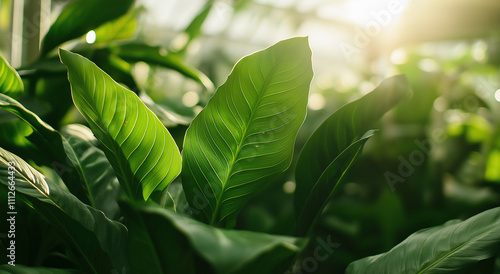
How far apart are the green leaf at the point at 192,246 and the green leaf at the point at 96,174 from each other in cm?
20

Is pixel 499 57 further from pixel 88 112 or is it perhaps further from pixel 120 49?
pixel 88 112

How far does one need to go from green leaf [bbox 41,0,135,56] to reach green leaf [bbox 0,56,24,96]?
220 mm

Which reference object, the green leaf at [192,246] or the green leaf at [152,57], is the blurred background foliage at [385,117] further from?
the green leaf at [192,246]

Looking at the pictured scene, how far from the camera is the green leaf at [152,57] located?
0.84m

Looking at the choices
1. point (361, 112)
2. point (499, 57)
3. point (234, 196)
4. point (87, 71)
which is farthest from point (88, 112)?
Answer: point (499, 57)

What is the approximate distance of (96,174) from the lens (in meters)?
0.60

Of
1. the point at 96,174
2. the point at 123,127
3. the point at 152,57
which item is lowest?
the point at 96,174

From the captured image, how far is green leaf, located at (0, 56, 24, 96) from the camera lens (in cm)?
58

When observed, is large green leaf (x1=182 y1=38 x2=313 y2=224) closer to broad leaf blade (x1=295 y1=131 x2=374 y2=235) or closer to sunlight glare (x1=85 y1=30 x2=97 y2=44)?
broad leaf blade (x1=295 y1=131 x2=374 y2=235)

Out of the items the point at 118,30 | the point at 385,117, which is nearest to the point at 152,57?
the point at 118,30

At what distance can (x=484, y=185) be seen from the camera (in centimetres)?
145

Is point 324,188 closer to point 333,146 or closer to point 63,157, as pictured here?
point 333,146

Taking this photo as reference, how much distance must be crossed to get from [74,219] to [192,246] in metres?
0.23

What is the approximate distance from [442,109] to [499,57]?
18.6 inches
